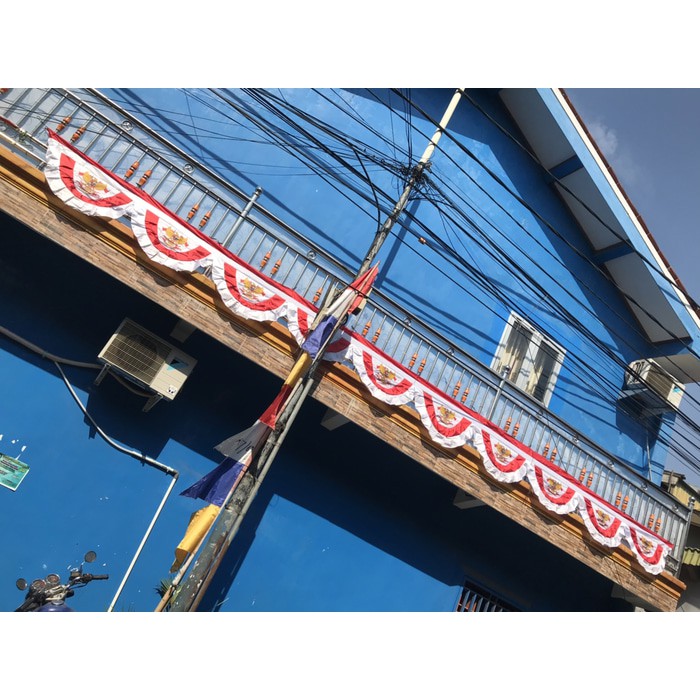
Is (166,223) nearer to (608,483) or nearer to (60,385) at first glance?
(60,385)

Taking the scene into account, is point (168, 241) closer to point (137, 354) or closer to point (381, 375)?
point (137, 354)

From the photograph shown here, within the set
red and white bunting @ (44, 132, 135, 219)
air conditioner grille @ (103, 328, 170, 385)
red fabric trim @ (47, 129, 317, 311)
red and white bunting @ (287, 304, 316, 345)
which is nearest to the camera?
red and white bunting @ (44, 132, 135, 219)

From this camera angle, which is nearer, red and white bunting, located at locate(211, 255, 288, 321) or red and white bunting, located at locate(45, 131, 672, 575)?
red and white bunting, located at locate(45, 131, 672, 575)

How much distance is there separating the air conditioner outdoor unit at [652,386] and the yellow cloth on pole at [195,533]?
10540 millimetres

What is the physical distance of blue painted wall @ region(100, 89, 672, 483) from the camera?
9812 mm

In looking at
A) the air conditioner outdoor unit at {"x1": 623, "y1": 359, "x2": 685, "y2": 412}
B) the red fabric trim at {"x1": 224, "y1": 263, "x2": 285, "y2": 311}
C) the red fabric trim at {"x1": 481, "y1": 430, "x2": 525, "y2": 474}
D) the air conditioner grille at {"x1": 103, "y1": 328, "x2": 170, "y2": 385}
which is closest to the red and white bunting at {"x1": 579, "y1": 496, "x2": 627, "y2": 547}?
the red fabric trim at {"x1": 481, "y1": 430, "x2": 525, "y2": 474}

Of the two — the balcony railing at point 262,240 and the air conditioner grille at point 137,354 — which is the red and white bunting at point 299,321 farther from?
the air conditioner grille at point 137,354

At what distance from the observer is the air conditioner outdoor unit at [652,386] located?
13227 mm

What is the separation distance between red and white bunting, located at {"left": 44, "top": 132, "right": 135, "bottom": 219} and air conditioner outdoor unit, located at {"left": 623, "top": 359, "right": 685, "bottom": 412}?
11412 millimetres

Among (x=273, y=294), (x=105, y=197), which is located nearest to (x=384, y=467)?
(x=273, y=294)

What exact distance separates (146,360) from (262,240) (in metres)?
2.35

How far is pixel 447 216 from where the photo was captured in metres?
10.6

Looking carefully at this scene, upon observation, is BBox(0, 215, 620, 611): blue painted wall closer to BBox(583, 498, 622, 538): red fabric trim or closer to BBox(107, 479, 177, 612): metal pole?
BBox(107, 479, 177, 612): metal pole

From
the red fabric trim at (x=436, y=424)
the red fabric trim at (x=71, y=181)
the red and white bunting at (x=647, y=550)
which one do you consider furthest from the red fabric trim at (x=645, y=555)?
the red fabric trim at (x=71, y=181)
